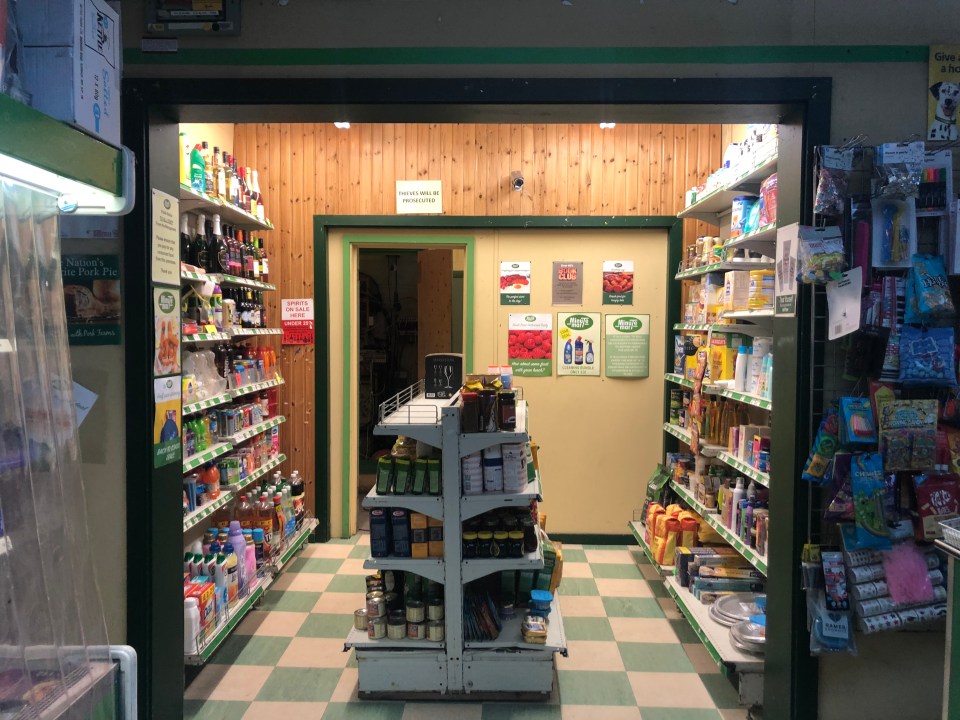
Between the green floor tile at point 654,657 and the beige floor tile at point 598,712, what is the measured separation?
1.27ft

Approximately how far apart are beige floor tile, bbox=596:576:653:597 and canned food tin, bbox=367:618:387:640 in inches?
73.4

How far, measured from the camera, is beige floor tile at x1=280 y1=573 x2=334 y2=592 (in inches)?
177

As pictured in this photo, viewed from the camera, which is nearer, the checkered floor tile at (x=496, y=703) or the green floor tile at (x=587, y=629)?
the checkered floor tile at (x=496, y=703)

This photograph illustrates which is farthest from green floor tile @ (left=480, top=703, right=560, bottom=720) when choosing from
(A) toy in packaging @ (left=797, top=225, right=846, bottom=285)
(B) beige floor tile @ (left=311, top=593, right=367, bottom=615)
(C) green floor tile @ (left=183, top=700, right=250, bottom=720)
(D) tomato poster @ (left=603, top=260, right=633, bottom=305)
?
(D) tomato poster @ (left=603, top=260, right=633, bottom=305)

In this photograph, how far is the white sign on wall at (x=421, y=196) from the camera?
5246mm

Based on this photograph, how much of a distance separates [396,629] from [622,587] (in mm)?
2043

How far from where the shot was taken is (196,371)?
11.9ft

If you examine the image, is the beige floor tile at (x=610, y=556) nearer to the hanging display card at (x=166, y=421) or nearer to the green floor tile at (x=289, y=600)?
the green floor tile at (x=289, y=600)

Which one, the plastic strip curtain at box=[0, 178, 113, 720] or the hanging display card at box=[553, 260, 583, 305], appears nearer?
the plastic strip curtain at box=[0, 178, 113, 720]

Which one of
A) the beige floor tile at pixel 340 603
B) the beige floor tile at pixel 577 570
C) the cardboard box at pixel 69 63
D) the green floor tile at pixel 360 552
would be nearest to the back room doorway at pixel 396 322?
the green floor tile at pixel 360 552

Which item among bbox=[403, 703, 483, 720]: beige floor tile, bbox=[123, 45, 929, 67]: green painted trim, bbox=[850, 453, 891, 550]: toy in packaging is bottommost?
bbox=[403, 703, 483, 720]: beige floor tile

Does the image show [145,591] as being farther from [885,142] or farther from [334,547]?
[885,142]

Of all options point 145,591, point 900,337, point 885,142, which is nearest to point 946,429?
point 900,337

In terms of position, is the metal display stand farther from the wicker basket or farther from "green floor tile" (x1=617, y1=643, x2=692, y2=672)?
the wicker basket
